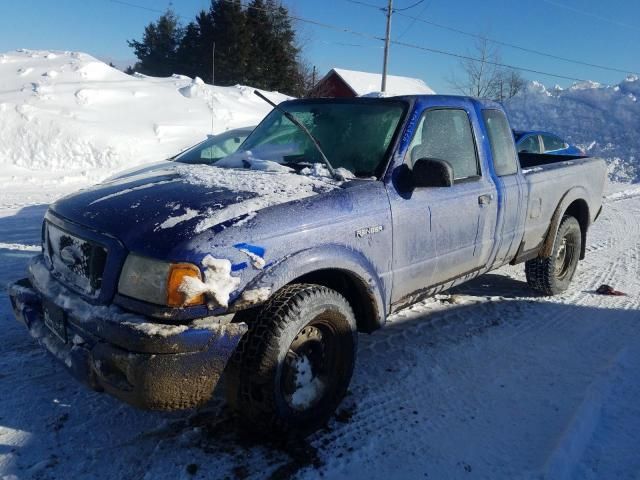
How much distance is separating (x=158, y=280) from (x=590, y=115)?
89.4 feet

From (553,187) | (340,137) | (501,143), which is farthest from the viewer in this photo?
(553,187)

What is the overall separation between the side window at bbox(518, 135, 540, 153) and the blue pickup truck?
6.21 metres

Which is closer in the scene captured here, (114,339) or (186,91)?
(114,339)

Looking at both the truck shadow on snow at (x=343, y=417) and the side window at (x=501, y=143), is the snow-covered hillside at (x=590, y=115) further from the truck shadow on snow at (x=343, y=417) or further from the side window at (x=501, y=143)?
the truck shadow on snow at (x=343, y=417)

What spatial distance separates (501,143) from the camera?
429cm

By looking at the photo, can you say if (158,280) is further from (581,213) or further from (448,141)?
(581,213)

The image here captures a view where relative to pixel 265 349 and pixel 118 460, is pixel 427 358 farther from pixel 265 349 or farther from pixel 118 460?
pixel 118 460

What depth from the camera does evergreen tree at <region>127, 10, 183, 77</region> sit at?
151 ft

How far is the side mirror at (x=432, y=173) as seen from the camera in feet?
10.1

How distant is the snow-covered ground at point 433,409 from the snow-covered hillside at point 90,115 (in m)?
7.65

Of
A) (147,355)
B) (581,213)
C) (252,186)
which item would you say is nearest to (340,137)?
(252,186)

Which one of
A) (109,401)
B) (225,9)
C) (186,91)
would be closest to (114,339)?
(109,401)

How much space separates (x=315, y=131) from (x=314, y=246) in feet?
4.30

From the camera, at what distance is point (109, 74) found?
61.7ft
